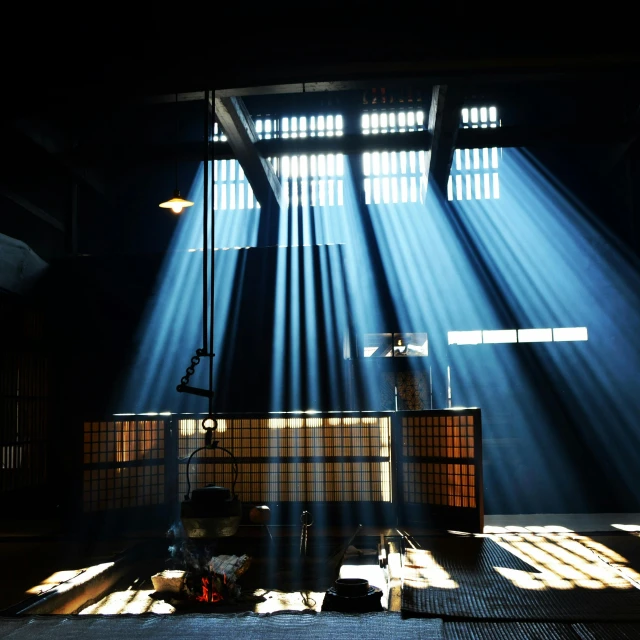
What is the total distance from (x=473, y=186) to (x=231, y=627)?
27.7ft

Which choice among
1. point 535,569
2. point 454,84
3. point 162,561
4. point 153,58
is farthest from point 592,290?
point 153,58

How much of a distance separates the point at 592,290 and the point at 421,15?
638 cm

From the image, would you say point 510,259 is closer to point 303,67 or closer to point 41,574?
point 303,67

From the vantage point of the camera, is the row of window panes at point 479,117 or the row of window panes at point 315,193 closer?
the row of window panes at point 479,117

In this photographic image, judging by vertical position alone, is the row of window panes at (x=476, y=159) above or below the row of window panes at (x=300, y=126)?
below

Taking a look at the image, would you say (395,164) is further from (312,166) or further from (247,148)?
(247,148)

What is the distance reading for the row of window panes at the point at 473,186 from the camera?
10.1 m

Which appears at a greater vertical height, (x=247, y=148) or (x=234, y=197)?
(x=234, y=197)

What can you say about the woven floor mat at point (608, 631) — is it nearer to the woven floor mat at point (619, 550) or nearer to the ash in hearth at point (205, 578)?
the woven floor mat at point (619, 550)

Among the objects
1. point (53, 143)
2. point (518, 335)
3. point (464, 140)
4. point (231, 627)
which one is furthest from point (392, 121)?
point (231, 627)

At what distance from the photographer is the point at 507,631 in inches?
107

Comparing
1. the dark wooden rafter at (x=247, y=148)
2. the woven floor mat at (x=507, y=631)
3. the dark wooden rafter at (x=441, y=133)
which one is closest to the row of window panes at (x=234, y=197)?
the dark wooden rafter at (x=247, y=148)

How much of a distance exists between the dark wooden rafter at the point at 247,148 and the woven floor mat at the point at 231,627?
5.22 metres

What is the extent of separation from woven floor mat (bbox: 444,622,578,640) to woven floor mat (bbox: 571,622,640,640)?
1.6 inches
